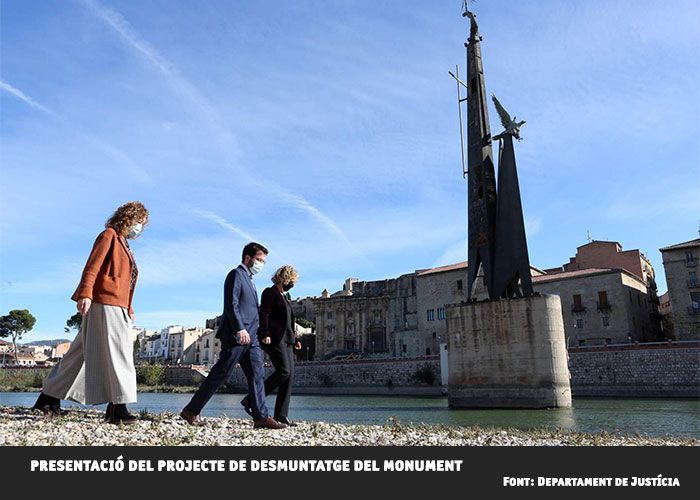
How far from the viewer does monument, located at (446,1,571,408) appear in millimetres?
23000

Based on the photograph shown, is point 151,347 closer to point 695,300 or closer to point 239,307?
point 695,300

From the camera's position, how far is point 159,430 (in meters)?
5.77

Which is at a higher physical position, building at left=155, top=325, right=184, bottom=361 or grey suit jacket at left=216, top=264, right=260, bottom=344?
building at left=155, top=325, right=184, bottom=361

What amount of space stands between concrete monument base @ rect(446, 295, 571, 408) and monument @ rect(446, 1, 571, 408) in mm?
39

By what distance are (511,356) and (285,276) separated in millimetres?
18209

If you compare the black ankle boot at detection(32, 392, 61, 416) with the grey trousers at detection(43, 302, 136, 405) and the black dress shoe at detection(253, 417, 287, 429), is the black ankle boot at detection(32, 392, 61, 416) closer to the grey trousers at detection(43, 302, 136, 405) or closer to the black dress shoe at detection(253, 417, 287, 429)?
the grey trousers at detection(43, 302, 136, 405)

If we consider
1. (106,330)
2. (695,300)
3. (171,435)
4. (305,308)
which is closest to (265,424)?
(171,435)

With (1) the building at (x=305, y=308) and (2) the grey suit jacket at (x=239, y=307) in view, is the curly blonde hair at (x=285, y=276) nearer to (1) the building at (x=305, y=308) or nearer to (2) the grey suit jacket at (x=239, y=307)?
(2) the grey suit jacket at (x=239, y=307)

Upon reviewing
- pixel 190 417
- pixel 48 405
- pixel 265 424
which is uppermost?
pixel 48 405

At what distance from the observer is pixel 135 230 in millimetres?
6348

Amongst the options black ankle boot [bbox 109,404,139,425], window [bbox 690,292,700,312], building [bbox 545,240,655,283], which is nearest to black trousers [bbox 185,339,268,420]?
black ankle boot [bbox 109,404,139,425]

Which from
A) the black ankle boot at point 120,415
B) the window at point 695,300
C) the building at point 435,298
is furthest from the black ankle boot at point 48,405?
the building at point 435,298
